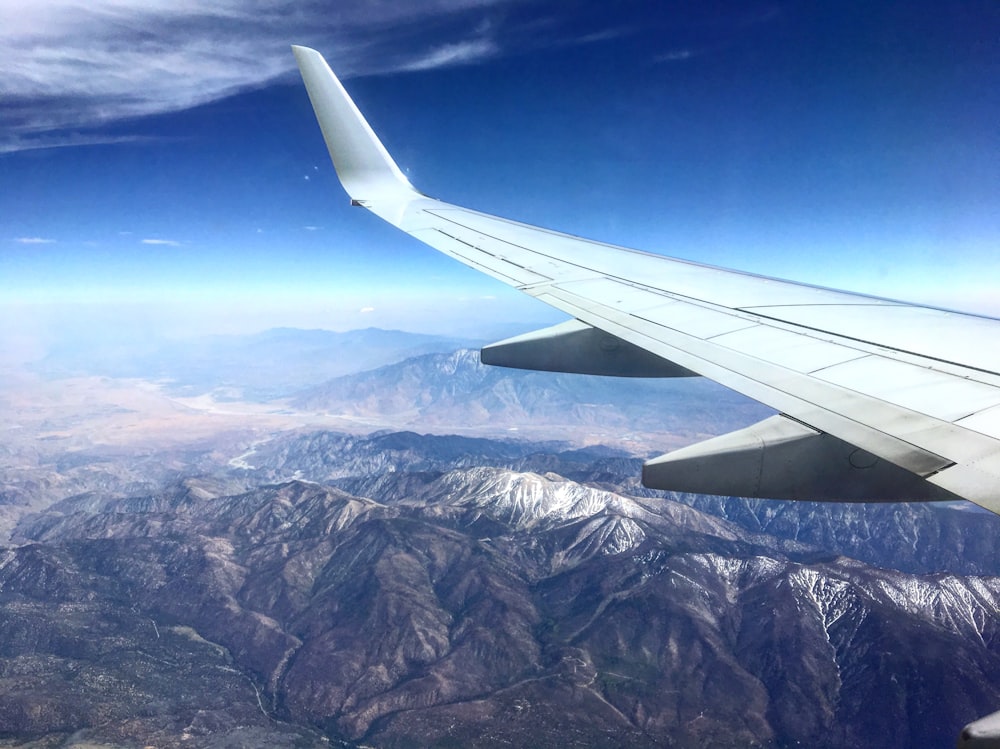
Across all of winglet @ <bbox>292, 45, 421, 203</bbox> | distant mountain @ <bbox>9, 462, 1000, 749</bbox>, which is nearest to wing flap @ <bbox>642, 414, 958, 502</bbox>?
winglet @ <bbox>292, 45, 421, 203</bbox>

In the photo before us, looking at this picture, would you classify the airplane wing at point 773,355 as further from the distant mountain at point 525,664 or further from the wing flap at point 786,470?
the distant mountain at point 525,664

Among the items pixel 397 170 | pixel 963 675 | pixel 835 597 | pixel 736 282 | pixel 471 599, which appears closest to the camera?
pixel 736 282

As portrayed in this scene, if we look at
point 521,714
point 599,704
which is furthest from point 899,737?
point 521,714

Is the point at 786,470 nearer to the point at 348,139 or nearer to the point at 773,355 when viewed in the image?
the point at 773,355

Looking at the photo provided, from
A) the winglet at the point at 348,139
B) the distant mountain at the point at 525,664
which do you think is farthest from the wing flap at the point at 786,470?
the distant mountain at the point at 525,664

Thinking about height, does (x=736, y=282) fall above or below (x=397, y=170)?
below

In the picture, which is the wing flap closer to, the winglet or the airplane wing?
the airplane wing

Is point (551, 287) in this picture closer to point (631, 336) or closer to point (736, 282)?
point (631, 336)
